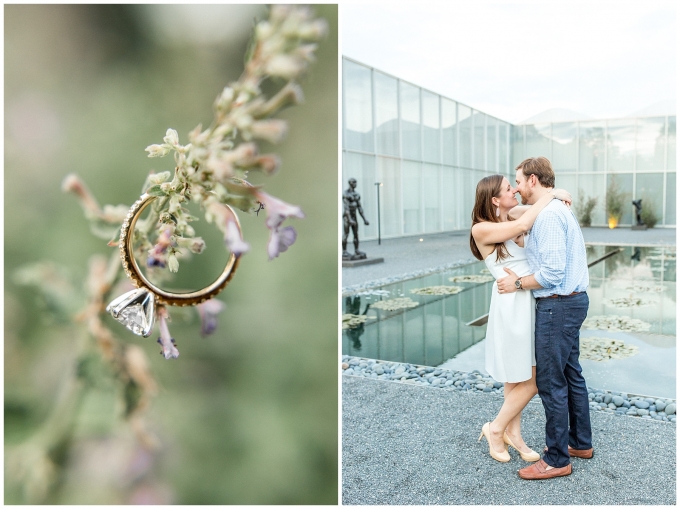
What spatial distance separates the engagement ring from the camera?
0.69 m

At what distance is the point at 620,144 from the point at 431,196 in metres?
8.90

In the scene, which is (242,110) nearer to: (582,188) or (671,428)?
(671,428)

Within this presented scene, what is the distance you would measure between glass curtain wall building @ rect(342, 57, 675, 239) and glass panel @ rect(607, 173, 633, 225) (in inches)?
1.4

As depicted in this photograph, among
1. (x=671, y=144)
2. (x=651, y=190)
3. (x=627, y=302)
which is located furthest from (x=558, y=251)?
(x=671, y=144)

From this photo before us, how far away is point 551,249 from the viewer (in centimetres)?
185

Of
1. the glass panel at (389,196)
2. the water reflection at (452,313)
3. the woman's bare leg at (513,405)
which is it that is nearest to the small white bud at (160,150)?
the woman's bare leg at (513,405)

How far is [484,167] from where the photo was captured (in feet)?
63.8

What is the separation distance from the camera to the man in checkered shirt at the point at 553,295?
1.87m

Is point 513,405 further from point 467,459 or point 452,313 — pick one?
point 452,313

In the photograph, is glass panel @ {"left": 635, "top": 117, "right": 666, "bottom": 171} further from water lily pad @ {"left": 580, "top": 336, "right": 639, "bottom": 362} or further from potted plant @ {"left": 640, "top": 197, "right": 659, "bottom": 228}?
water lily pad @ {"left": 580, "top": 336, "right": 639, "bottom": 362}

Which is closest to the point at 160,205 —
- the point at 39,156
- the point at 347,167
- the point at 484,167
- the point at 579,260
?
the point at 39,156

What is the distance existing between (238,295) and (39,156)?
36 cm

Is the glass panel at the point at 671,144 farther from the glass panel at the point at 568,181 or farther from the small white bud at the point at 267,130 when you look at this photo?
the small white bud at the point at 267,130

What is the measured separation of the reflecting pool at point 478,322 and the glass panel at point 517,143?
1435 centimetres
